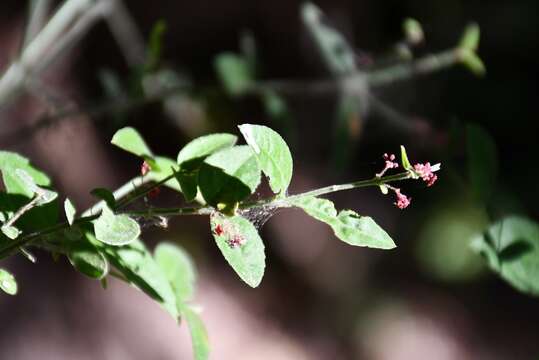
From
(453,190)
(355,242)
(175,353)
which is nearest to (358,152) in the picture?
(453,190)

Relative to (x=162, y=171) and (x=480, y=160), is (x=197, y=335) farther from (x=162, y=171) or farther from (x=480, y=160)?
(x=480, y=160)

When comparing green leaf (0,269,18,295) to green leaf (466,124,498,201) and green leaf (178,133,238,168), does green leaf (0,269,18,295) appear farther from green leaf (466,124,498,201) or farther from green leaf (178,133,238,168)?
green leaf (466,124,498,201)

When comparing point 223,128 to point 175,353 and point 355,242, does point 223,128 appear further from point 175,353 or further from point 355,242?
point 355,242

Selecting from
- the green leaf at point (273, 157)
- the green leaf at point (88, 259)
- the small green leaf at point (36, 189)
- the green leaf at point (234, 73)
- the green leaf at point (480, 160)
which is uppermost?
the green leaf at point (234, 73)

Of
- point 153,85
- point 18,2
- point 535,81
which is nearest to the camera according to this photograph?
point 153,85

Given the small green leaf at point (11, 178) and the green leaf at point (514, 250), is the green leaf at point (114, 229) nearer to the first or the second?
the small green leaf at point (11, 178)

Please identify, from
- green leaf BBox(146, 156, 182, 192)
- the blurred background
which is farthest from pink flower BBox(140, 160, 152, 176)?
the blurred background

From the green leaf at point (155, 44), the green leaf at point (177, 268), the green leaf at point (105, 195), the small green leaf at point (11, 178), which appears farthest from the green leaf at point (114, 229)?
the green leaf at point (155, 44)
